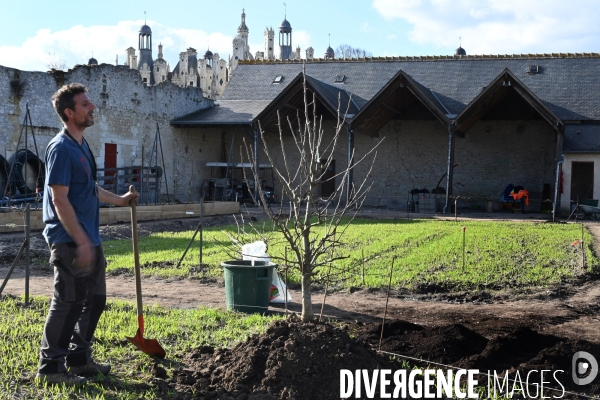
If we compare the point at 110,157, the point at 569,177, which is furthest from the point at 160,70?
the point at 569,177

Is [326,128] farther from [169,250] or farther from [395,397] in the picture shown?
[395,397]

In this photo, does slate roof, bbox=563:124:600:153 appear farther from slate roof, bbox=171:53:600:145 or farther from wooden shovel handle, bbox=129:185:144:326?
wooden shovel handle, bbox=129:185:144:326

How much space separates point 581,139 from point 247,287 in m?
20.3

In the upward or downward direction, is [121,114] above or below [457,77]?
below

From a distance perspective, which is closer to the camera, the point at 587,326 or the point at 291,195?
the point at 291,195

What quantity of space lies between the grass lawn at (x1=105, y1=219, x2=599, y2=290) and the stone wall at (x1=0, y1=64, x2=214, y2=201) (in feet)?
26.3

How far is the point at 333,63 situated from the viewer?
3212 centimetres

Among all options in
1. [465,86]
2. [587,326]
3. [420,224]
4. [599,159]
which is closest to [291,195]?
[587,326]

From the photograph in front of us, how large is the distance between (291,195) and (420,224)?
13542 millimetres

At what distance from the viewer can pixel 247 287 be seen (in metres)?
7.96

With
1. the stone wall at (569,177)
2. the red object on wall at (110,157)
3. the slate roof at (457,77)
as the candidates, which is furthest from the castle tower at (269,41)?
the stone wall at (569,177)

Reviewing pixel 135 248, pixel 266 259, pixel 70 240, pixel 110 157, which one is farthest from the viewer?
pixel 110 157

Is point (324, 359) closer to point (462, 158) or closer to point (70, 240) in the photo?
point (70, 240)

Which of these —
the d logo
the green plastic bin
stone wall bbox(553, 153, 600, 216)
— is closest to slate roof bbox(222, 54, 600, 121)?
stone wall bbox(553, 153, 600, 216)
